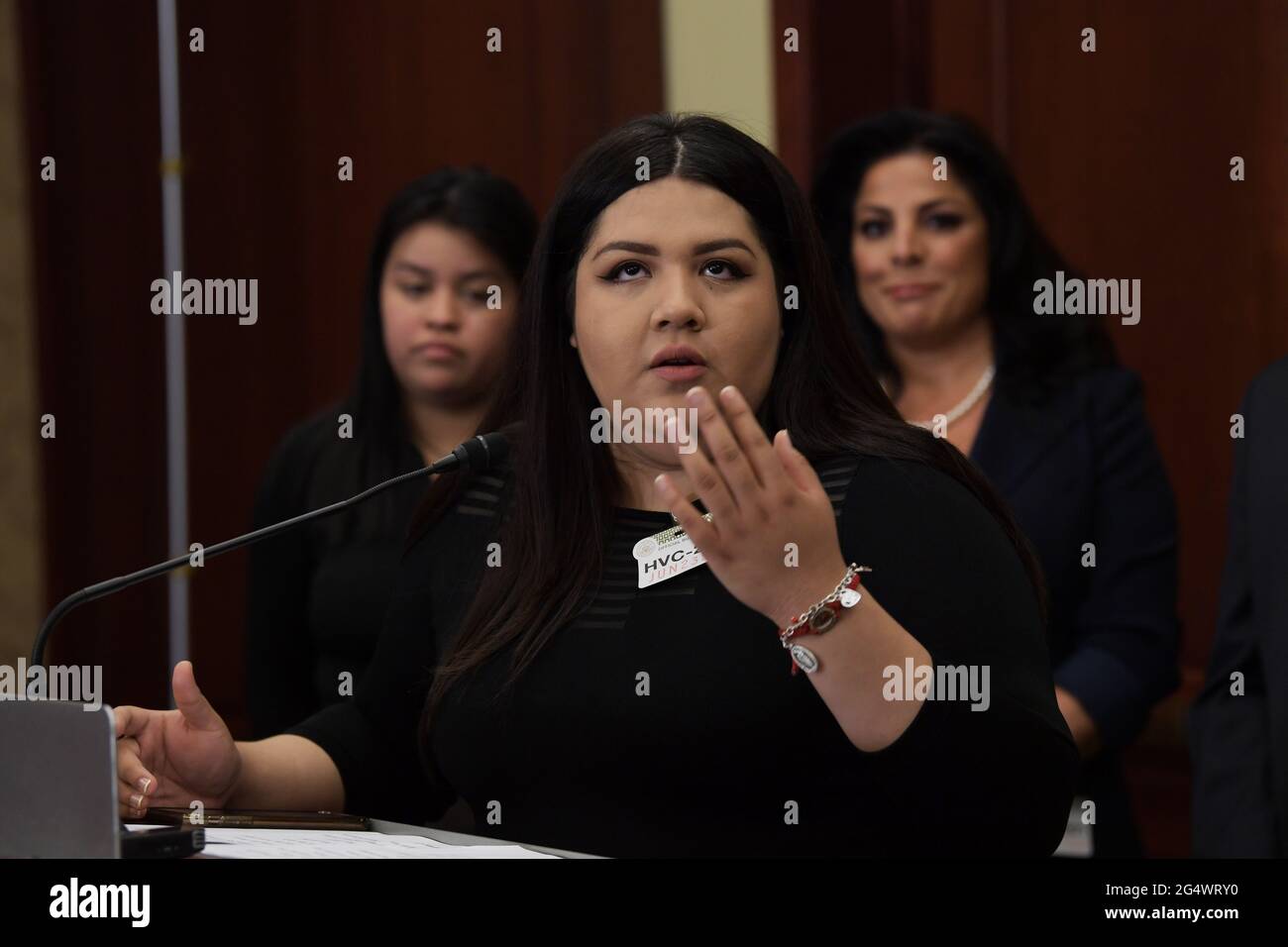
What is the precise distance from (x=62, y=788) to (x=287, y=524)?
39 centimetres

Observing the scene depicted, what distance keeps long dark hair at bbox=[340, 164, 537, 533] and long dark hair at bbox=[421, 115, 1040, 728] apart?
861 mm

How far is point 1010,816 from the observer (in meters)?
1.57

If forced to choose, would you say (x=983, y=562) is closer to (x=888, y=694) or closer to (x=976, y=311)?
(x=888, y=694)

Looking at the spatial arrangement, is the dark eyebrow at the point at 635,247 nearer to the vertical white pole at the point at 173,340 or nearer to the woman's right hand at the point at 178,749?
the woman's right hand at the point at 178,749

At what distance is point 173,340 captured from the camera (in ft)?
13.5

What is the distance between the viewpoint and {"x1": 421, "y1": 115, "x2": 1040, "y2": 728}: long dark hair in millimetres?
1793

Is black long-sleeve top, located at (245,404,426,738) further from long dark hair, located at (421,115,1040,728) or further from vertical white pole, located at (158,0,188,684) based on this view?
vertical white pole, located at (158,0,188,684)

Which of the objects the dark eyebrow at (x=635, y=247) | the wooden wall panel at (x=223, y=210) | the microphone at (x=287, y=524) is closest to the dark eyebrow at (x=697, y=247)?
the dark eyebrow at (x=635, y=247)

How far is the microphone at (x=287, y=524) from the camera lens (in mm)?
1566
